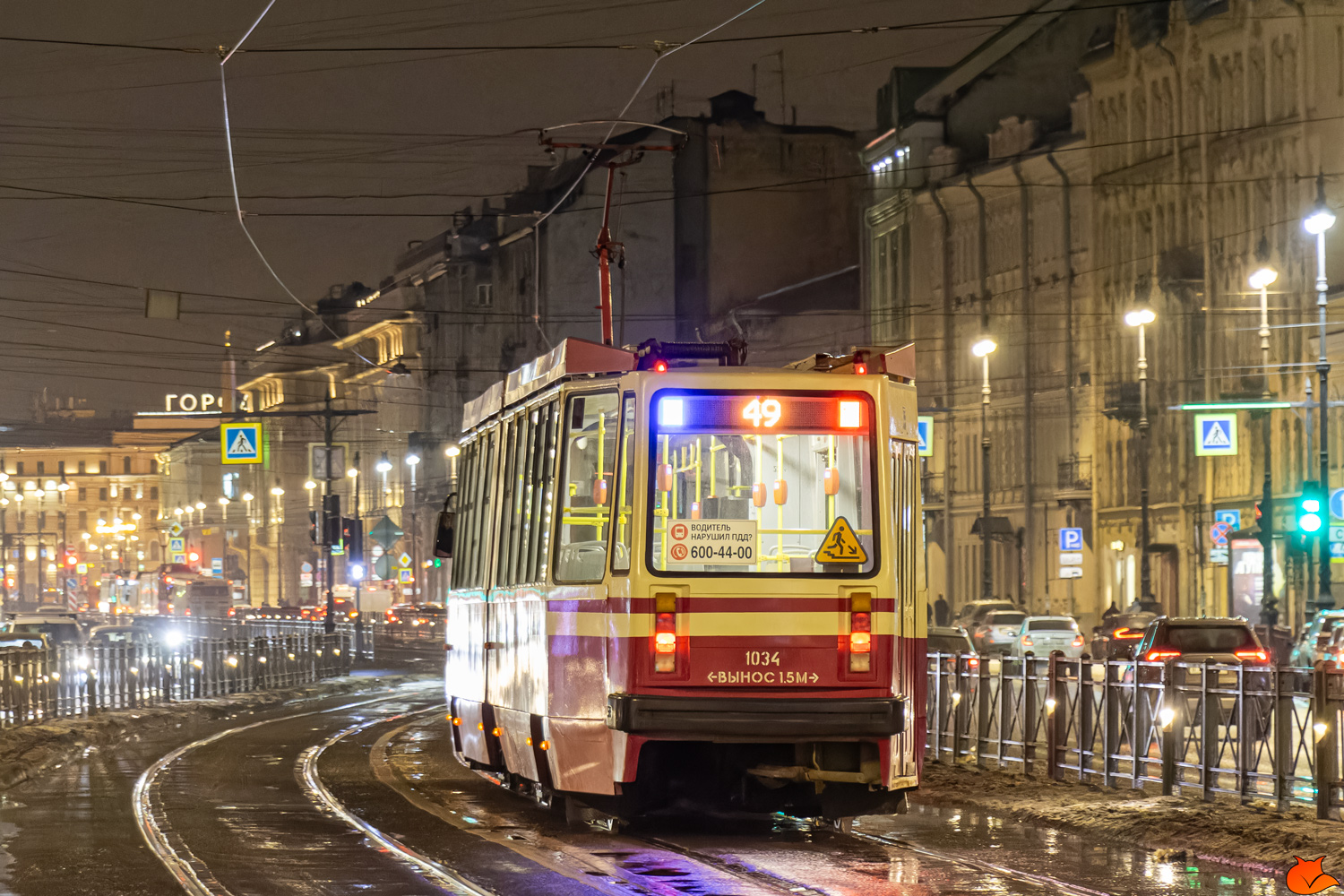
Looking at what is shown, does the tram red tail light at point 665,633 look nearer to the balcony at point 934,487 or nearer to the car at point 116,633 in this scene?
the car at point 116,633

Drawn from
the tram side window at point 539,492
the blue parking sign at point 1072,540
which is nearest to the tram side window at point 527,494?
the tram side window at point 539,492

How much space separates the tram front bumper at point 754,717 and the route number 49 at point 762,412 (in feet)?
5.59

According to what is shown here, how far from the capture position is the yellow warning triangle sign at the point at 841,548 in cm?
1314

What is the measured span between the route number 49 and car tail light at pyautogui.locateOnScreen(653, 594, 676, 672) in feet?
3.97

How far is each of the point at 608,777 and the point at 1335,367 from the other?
40.2 meters

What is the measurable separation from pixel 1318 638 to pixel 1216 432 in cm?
1259

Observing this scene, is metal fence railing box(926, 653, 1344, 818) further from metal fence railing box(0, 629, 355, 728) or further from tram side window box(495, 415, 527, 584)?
metal fence railing box(0, 629, 355, 728)

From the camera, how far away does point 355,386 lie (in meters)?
136

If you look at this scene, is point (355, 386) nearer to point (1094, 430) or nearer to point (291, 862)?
point (1094, 430)

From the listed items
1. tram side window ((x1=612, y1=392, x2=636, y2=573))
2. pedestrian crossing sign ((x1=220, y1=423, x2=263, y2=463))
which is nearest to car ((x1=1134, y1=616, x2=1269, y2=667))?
tram side window ((x1=612, y1=392, x2=636, y2=573))

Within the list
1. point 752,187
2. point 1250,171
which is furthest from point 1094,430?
point 752,187

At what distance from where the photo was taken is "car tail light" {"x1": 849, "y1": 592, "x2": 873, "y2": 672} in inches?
516

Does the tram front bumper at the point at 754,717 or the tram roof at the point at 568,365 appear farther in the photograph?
the tram roof at the point at 568,365

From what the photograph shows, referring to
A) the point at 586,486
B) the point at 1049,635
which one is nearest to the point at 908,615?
the point at 586,486
